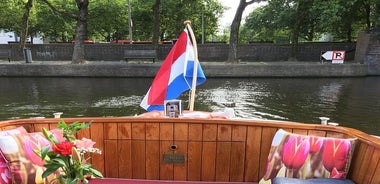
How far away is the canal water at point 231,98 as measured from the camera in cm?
917

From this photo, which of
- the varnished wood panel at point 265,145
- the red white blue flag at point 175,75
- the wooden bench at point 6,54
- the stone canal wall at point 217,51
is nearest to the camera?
the varnished wood panel at point 265,145

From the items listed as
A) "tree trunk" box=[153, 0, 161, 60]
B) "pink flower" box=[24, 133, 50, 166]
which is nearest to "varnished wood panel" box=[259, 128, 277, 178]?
"pink flower" box=[24, 133, 50, 166]

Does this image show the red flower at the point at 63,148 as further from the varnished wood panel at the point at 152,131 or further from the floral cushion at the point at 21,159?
the varnished wood panel at the point at 152,131

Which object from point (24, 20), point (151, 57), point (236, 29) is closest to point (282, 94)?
point (236, 29)

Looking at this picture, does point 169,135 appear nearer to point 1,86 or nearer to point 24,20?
point 1,86

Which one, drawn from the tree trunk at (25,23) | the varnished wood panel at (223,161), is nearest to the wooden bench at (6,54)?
the tree trunk at (25,23)

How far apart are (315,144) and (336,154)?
0.61ft

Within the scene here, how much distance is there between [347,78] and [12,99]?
617 inches

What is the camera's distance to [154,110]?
5.03m

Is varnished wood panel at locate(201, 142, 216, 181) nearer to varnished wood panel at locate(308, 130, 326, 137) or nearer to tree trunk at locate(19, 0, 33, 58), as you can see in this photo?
varnished wood panel at locate(308, 130, 326, 137)

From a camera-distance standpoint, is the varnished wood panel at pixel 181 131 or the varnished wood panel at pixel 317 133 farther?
the varnished wood panel at pixel 181 131

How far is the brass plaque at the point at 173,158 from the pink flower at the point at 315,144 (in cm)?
130

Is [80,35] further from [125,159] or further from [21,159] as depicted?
[21,159]

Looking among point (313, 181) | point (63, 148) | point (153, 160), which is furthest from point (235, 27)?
point (63, 148)
